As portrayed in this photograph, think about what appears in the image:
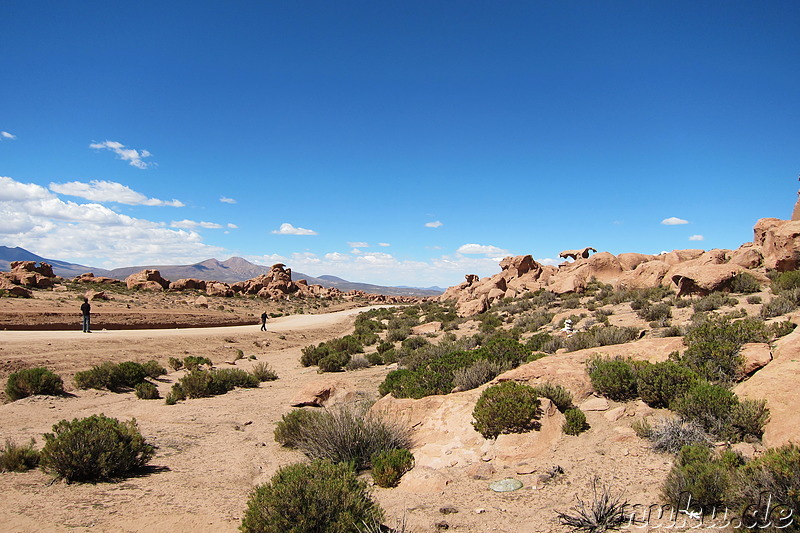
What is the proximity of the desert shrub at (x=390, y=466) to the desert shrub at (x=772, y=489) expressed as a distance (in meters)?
4.17

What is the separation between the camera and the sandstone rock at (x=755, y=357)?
7250mm

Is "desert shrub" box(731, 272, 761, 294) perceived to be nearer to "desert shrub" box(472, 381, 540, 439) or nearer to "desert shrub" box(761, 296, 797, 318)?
"desert shrub" box(761, 296, 797, 318)

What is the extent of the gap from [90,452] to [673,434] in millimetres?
8647

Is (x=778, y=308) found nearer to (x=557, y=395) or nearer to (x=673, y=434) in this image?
(x=557, y=395)

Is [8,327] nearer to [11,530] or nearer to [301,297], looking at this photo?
[11,530]

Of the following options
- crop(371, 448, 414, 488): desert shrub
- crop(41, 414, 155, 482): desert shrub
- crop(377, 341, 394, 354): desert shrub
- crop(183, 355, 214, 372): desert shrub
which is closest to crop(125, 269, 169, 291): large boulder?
crop(183, 355, 214, 372): desert shrub

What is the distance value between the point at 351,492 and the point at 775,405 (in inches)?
228

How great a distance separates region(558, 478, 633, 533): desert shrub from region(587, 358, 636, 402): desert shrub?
336 centimetres

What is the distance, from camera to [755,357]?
7.40 m

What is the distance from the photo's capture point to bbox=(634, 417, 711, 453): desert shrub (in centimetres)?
561

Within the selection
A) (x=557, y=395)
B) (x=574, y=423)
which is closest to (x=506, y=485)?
(x=574, y=423)

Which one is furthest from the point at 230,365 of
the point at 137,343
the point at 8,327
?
the point at 8,327

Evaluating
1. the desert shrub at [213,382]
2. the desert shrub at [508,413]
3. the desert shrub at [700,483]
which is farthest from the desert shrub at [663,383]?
the desert shrub at [213,382]

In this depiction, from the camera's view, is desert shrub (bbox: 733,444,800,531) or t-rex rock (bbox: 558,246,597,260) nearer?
desert shrub (bbox: 733,444,800,531)
